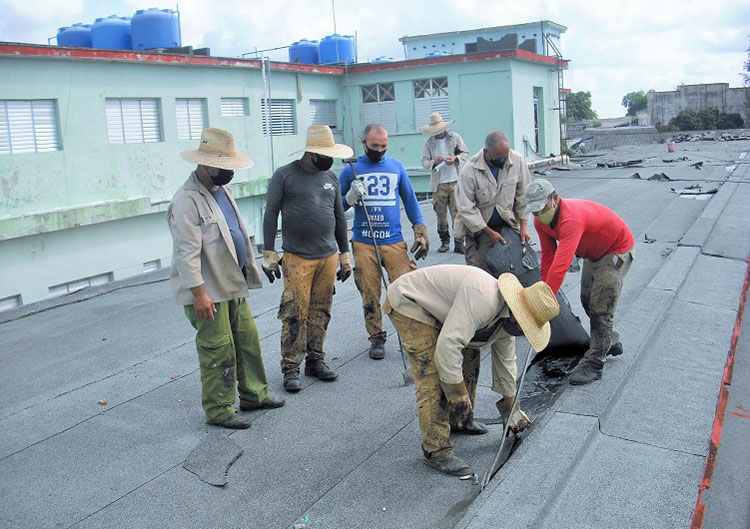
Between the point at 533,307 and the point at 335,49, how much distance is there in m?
21.9

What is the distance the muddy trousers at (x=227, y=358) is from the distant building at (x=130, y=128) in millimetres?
9168

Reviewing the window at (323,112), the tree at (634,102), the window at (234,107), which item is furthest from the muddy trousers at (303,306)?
the tree at (634,102)

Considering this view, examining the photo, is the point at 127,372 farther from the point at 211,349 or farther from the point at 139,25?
the point at 139,25

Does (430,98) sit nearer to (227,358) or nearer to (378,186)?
(378,186)

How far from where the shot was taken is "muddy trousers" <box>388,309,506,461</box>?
4.19 meters

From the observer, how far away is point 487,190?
6.63 meters

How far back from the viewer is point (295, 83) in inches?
851

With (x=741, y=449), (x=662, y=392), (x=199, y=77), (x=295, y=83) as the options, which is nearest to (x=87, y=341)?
(x=662, y=392)

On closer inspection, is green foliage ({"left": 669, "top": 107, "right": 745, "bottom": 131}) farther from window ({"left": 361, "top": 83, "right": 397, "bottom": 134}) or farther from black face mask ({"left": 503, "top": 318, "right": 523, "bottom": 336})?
black face mask ({"left": 503, "top": 318, "right": 523, "bottom": 336})

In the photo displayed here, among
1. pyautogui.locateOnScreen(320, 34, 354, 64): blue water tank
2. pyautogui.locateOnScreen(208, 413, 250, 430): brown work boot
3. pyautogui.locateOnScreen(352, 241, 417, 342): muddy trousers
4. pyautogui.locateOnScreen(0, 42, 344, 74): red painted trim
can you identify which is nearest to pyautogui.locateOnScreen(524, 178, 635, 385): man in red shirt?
pyautogui.locateOnScreen(352, 241, 417, 342): muddy trousers

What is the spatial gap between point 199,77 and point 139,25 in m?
1.98

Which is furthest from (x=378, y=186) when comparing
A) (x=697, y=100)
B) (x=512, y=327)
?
(x=697, y=100)

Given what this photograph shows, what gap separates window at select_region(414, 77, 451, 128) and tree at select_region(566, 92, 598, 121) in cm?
4267

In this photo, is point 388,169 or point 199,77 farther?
point 199,77
